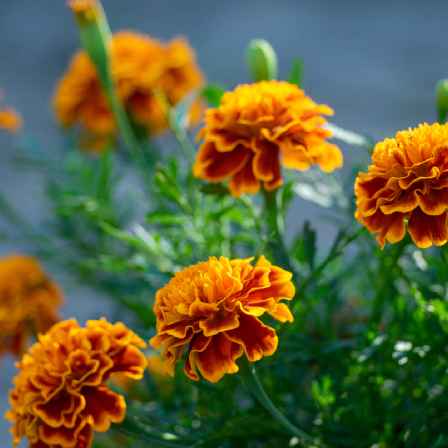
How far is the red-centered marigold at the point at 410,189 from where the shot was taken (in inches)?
18.6

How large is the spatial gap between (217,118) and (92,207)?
247 mm

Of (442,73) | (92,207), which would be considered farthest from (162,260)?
(442,73)

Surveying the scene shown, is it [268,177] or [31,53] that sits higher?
[31,53]

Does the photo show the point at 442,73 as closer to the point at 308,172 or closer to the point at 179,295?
the point at 308,172

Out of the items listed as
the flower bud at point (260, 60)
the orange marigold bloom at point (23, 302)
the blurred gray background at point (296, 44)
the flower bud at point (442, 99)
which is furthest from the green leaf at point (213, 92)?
the blurred gray background at point (296, 44)

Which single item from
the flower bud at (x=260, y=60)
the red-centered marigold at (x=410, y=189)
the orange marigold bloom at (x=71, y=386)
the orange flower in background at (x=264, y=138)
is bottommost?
the orange marigold bloom at (x=71, y=386)

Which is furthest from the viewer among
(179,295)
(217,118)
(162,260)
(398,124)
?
(398,124)

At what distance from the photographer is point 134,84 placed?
1.03m

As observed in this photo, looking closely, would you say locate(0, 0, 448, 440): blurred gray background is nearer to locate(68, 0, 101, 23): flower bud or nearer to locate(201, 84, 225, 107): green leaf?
locate(68, 0, 101, 23): flower bud

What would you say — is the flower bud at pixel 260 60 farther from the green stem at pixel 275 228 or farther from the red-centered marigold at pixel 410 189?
the red-centered marigold at pixel 410 189

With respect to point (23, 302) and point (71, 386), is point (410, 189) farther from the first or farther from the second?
point (23, 302)

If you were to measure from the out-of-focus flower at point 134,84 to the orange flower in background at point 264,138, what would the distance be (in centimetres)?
43

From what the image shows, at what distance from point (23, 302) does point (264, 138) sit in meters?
0.41

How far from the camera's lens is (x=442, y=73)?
7.41ft
